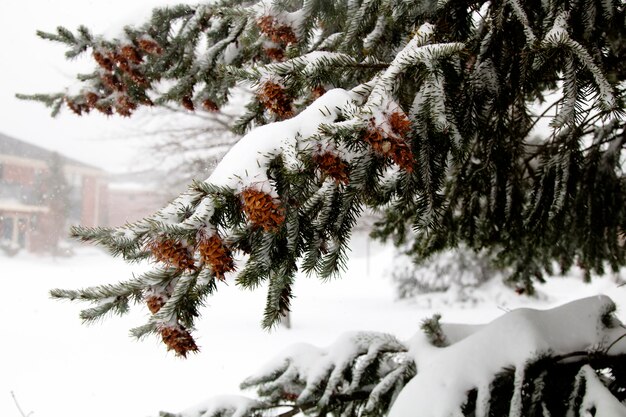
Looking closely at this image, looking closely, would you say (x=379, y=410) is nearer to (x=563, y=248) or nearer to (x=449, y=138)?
(x=449, y=138)

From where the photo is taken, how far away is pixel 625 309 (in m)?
9.91

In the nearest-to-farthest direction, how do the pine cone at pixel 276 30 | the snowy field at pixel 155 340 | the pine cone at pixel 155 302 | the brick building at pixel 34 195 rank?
the pine cone at pixel 155 302
the pine cone at pixel 276 30
the snowy field at pixel 155 340
the brick building at pixel 34 195

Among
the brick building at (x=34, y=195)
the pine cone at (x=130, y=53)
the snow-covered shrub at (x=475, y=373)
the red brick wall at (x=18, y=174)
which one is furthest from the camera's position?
the red brick wall at (x=18, y=174)

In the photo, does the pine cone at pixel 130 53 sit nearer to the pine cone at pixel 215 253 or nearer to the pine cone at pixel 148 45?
the pine cone at pixel 148 45

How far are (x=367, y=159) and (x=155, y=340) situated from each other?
10.4 meters

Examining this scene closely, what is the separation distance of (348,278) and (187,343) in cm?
2167

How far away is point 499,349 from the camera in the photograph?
1900 millimetres

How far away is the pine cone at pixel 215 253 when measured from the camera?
3.47ft

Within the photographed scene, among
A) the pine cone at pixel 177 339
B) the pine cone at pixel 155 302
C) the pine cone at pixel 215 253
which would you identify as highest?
the pine cone at pixel 215 253

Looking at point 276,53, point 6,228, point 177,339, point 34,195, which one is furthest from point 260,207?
point 34,195

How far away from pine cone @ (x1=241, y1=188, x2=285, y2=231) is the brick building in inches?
845

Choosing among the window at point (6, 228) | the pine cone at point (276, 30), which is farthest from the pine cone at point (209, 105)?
the window at point (6, 228)

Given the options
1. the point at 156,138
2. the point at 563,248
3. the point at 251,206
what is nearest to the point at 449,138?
the point at 251,206

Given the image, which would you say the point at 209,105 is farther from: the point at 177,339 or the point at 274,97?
the point at 177,339
